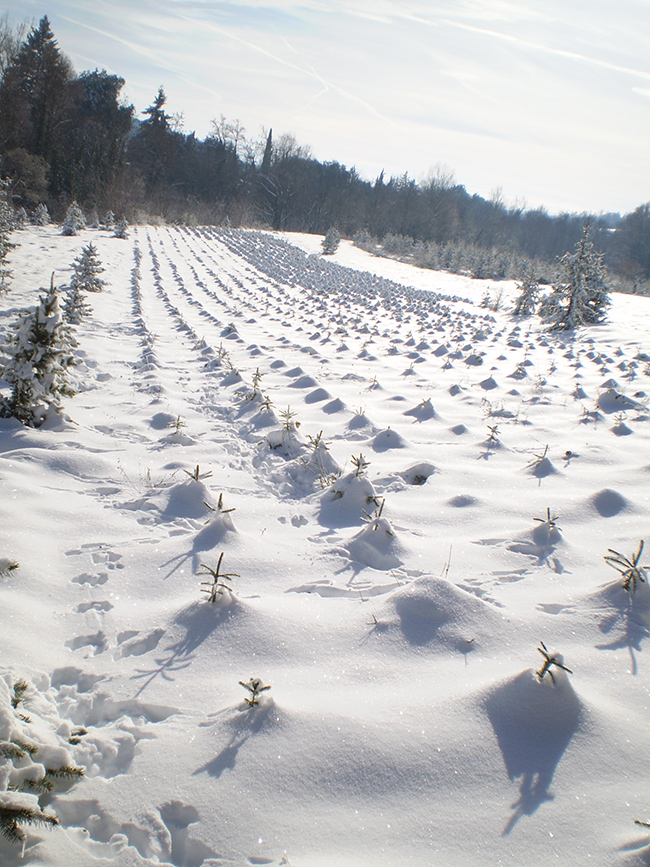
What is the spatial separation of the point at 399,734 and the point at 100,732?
0.90 metres

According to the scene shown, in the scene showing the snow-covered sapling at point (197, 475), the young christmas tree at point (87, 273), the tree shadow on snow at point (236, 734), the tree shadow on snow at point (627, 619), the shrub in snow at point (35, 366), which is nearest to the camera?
the tree shadow on snow at point (236, 734)

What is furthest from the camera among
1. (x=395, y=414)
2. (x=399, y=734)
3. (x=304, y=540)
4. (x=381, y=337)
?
(x=381, y=337)

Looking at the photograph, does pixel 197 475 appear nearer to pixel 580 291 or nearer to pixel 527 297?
pixel 580 291

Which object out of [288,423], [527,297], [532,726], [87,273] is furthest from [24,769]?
[527,297]

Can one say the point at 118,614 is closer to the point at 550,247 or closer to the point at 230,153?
the point at 230,153

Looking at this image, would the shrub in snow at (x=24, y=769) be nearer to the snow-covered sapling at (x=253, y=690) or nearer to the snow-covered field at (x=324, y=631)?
the snow-covered field at (x=324, y=631)

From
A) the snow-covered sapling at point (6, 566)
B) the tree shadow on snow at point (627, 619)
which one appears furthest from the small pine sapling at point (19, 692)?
the tree shadow on snow at point (627, 619)

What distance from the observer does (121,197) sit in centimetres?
2405

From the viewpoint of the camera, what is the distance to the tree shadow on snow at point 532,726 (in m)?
1.31

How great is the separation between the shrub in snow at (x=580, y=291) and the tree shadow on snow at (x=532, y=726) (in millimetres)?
11078

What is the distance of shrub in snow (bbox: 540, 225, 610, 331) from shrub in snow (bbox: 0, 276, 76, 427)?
35.0 ft

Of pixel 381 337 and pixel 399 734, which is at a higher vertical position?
pixel 381 337

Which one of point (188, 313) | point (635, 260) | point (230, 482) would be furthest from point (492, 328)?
point (635, 260)

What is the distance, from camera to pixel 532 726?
1.44 metres
